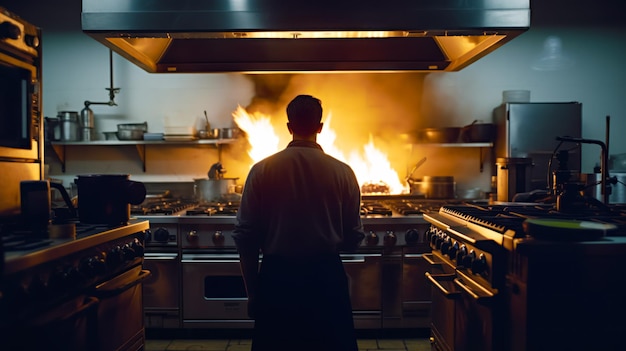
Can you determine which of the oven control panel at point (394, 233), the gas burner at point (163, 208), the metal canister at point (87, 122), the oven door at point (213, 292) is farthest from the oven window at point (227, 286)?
the metal canister at point (87, 122)

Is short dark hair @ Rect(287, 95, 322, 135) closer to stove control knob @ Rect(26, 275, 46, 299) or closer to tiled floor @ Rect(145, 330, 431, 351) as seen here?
stove control knob @ Rect(26, 275, 46, 299)

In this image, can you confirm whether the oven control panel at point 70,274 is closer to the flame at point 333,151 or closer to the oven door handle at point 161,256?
the oven door handle at point 161,256

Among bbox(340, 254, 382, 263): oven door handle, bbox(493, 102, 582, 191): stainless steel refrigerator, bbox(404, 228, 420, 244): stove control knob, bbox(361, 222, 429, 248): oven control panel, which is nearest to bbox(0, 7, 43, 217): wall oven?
bbox(340, 254, 382, 263): oven door handle

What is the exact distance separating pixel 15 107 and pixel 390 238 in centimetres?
226

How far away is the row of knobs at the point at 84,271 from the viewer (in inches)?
55.7

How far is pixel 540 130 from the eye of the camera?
3812 mm

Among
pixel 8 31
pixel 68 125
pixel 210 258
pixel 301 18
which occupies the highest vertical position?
pixel 301 18

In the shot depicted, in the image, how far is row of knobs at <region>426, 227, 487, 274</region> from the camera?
1.75 meters

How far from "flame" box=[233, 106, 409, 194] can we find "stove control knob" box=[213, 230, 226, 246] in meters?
1.17

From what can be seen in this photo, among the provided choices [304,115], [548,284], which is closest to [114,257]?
[304,115]

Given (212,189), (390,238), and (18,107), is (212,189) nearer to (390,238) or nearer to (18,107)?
(390,238)

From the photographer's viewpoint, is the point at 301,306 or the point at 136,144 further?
the point at 136,144

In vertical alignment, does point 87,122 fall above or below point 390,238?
above

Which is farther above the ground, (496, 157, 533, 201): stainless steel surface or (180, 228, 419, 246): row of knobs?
(496, 157, 533, 201): stainless steel surface
